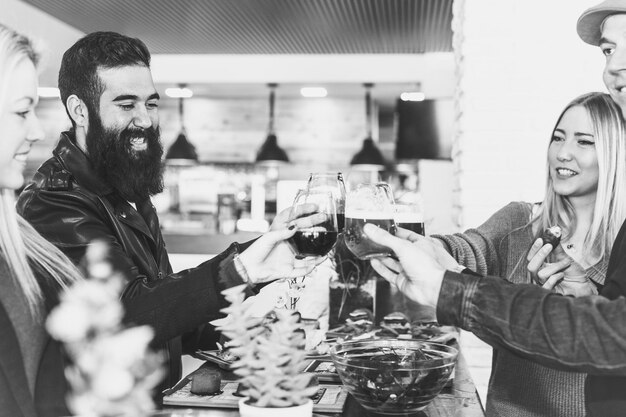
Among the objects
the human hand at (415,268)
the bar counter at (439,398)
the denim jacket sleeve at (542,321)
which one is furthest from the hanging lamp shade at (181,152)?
the denim jacket sleeve at (542,321)

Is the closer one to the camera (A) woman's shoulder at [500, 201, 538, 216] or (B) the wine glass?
(B) the wine glass

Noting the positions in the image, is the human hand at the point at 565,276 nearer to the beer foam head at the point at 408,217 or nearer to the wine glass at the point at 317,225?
the beer foam head at the point at 408,217

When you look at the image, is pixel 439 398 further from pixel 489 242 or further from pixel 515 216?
pixel 515 216

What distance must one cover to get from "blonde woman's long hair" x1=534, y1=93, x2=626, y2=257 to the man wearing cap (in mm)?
643

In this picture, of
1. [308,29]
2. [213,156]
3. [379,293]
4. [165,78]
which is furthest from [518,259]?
[213,156]

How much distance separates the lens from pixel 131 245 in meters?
1.96

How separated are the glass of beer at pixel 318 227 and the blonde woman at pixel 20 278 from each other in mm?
549

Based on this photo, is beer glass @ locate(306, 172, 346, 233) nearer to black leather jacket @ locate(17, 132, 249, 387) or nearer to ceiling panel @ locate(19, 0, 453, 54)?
black leather jacket @ locate(17, 132, 249, 387)

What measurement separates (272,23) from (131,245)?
4476 millimetres

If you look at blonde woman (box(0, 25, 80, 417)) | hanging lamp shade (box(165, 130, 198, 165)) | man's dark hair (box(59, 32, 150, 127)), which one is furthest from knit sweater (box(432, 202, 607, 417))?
hanging lamp shade (box(165, 130, 198, 165))

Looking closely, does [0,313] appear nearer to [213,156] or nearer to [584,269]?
[584,269]

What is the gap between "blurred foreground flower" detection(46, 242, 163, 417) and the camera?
17.1 inches

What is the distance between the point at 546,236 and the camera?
1.95m

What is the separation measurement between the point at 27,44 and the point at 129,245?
91 cm
